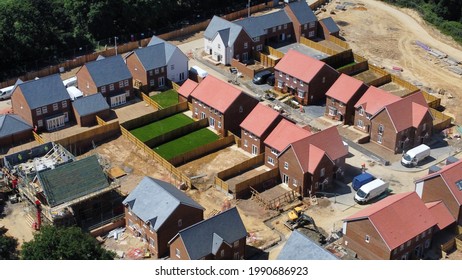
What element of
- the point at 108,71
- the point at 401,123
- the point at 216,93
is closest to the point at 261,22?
the point at 216,93

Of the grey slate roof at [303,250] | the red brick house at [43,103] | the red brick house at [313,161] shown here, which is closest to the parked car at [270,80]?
the red brick house at [313,161]

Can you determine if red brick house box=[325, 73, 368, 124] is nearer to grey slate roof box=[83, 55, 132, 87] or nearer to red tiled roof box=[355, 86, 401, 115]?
red tiled roof box=[355, 86, 401, 115]

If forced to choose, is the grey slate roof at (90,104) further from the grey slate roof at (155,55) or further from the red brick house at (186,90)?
the red brick house at (186,90)

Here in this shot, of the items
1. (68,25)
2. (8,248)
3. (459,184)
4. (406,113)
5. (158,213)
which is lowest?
(8,248)

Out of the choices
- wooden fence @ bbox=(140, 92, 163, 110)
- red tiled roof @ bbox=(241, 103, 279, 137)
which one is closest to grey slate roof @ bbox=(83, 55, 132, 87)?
wooden fence @ bbox=(140, 92, 163, 110)

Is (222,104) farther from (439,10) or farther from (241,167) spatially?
(439,10)
